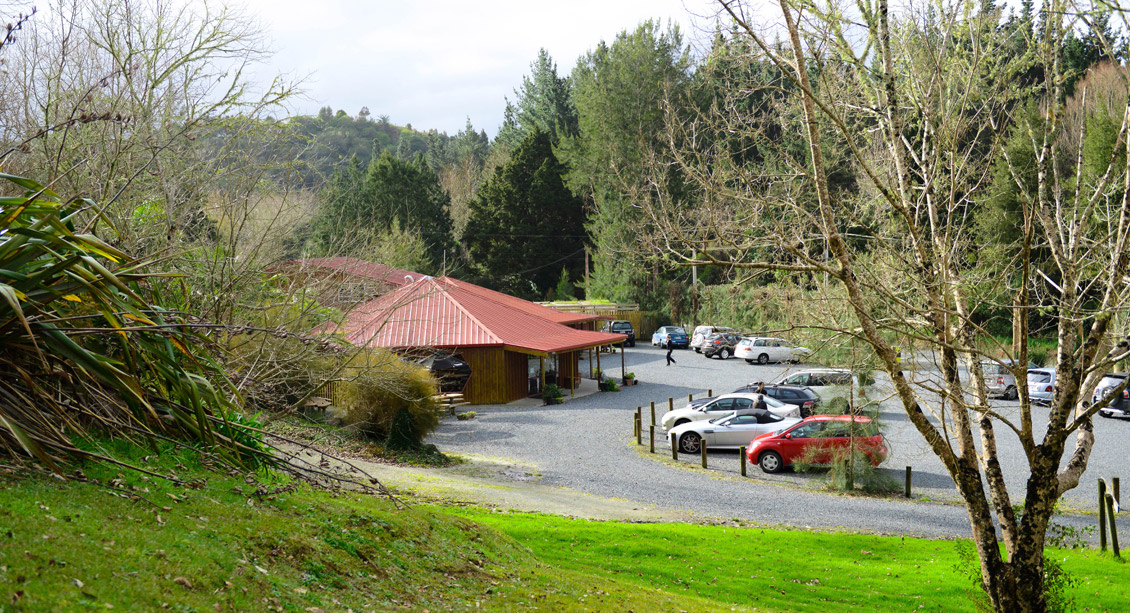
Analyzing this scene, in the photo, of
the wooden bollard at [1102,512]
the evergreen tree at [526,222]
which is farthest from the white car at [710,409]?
the evergreen tree at [526,222]

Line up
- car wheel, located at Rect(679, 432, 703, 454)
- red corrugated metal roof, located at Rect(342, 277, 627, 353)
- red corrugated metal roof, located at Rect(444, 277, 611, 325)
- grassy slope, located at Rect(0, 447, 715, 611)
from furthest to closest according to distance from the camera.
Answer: red corrugated metal roof, located at Rect(444, 277, 611, 325)
red corrugated metal roof, located at Rect(342, 277, 627, 353)
car wheel, located at Rect(679, 432, 703, 454)
grassy slope, located at Rect(0, 447, 715, 611)

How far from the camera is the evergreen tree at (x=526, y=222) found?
5769 cm

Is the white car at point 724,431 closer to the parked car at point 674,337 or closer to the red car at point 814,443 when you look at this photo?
the red car at point 814,443

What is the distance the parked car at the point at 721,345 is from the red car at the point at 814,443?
23323 mm

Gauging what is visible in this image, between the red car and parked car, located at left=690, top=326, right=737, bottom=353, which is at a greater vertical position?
parked car, located at left=690, top=326, right=737, bottom=353

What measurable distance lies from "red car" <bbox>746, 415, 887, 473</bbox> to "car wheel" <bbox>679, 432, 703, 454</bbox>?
1.62m

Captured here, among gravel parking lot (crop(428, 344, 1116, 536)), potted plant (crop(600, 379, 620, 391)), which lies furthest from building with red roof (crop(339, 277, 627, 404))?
gravel parking lot (crop(428, 344, 1116, 536))

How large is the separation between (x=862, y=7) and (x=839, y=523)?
1084 centimetres

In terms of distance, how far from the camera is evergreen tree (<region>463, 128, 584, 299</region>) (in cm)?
5769

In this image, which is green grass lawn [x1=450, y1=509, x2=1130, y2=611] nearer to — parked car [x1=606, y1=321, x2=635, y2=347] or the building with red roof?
the building with red roof

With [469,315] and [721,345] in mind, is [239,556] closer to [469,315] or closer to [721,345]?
[469,315]

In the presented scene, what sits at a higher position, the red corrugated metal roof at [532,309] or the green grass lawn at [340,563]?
the red corrugated metal roof at [532,309]

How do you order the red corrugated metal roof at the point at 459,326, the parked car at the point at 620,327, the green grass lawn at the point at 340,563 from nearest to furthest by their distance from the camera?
the green grass lawn at the point at 340,563 → the red corrugated metal roof at the point at 459,326 → the parked car at the point at 620,327

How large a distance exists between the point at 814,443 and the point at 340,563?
49.1 ft
